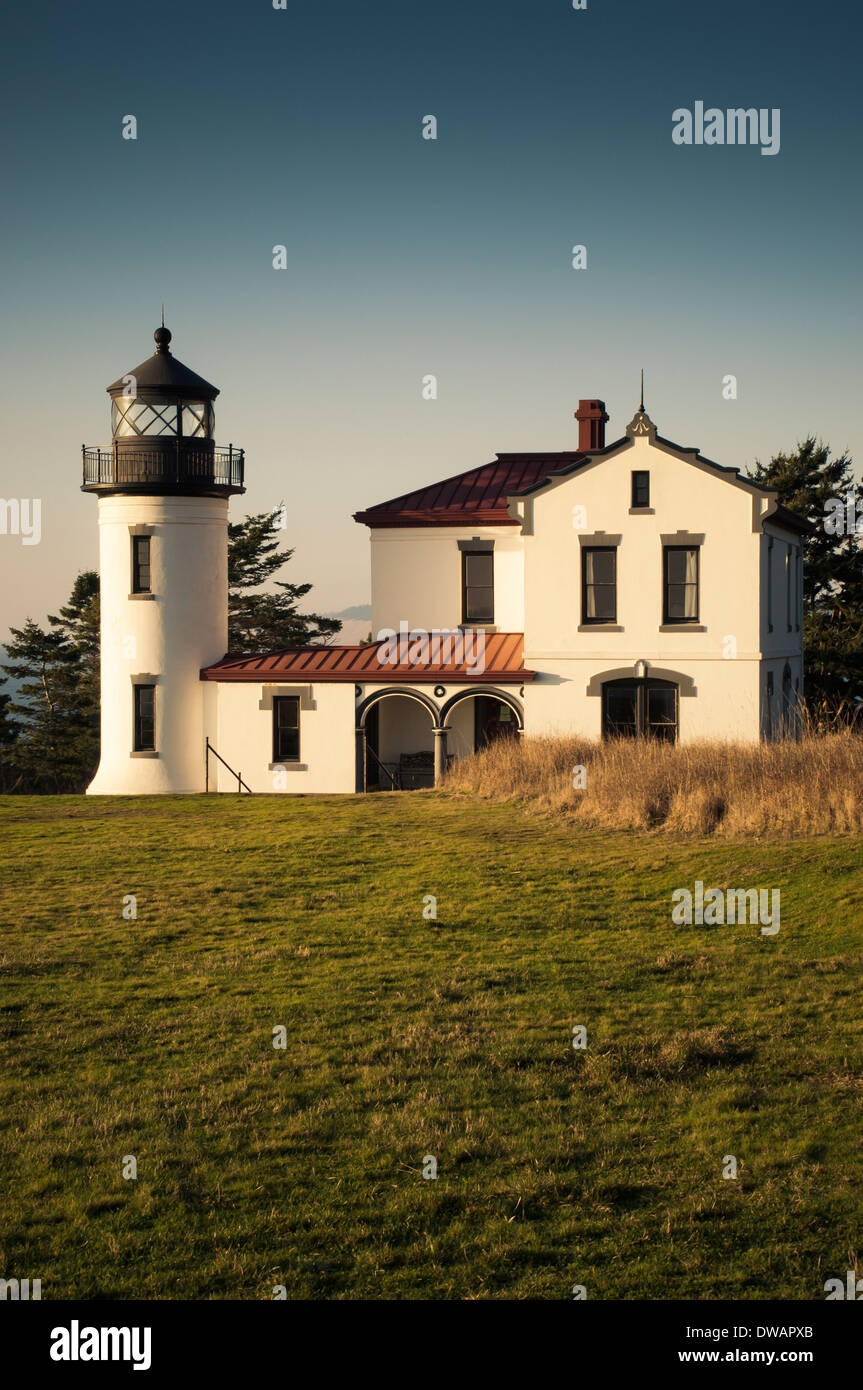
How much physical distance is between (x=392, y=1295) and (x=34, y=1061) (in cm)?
440

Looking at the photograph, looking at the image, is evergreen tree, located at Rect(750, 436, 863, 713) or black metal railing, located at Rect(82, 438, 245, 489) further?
evergreen tree, located at Rect(750, 436, 863, 713)

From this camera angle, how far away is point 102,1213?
7.22m

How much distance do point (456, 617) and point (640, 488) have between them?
606 centimetres

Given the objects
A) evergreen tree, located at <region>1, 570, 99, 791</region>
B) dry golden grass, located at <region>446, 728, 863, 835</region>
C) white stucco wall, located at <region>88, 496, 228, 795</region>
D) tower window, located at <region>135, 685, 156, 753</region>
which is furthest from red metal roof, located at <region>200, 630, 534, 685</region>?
evergreen tree, located at <region>1, 570, 99, 791</region>

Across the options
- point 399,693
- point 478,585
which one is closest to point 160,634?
point 399,693

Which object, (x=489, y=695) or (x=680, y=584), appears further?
(x=489, y=695)

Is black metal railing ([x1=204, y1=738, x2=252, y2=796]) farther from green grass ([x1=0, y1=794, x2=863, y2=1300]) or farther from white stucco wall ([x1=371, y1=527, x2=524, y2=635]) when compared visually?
green grass ([x1=0, y1=794, x2=863, y2=1300])

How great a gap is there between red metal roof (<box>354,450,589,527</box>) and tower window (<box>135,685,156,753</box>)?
6648mm

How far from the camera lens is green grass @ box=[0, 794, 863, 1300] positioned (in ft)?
21.9

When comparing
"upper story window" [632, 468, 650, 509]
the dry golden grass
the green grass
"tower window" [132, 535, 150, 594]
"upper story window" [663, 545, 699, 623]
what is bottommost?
the green grass

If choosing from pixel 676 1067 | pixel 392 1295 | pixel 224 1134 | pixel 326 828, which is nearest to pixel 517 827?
pixel 326 828

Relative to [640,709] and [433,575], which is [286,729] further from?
[640,709]

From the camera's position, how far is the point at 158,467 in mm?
30703

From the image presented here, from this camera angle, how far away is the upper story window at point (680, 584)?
28.2 metres
